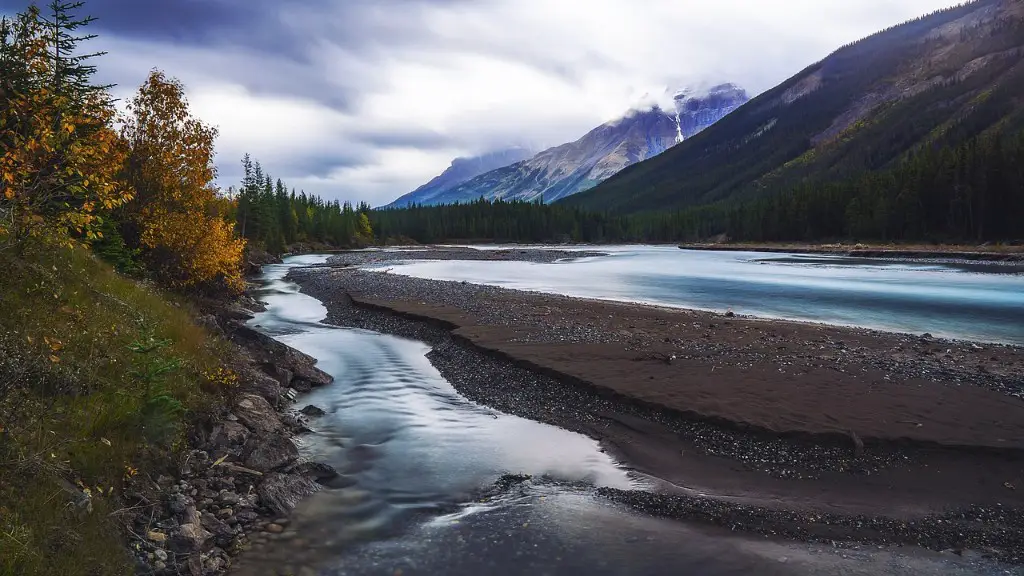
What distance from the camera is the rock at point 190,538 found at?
7.34 m

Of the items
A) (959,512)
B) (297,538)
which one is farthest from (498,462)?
(959,512)

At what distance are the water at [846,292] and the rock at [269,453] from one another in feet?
93.9

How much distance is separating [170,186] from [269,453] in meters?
20.0

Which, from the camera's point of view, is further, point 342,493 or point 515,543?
point 342,493

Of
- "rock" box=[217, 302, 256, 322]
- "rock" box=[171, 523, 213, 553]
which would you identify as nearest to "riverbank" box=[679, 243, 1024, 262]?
"rock" box=[217, 302, 256, 322]

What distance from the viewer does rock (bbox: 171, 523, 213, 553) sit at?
24.1ft

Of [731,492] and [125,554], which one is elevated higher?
[125,554]

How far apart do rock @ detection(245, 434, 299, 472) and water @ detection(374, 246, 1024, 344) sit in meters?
28.6

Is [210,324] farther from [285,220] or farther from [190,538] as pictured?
[285,220]

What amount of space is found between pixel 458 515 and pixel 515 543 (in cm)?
144

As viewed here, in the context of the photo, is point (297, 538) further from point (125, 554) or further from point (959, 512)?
point (959, 512)

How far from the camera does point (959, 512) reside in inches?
362

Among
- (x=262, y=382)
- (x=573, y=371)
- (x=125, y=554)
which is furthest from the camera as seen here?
(x=573, y=371)

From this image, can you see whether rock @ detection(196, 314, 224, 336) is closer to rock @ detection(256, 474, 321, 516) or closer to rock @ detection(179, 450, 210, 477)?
rock @ detection(179, 450, 210, 477)
